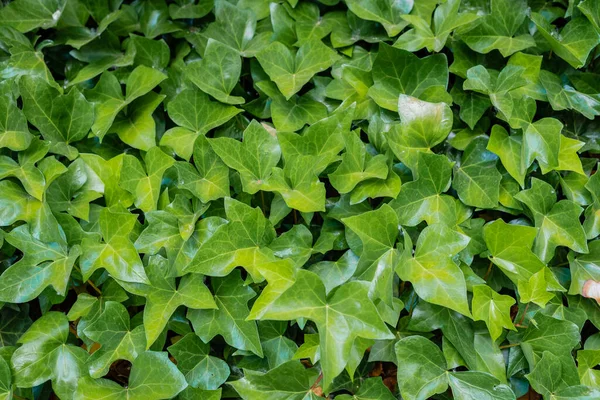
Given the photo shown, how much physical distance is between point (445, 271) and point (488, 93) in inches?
18.2

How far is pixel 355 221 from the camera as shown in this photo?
119 centimetres

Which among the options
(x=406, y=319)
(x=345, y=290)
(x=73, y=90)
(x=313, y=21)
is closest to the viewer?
(x=345, y=290)

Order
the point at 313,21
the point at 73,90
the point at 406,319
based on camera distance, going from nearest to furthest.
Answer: the point at 406,319, the point at 73,90, the point at 313,21

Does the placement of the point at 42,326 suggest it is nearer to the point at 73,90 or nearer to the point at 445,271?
the point at 73,90

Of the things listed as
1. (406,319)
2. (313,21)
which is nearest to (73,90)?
(313,21)

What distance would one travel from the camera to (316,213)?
1.44 m

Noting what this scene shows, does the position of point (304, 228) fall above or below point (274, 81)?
below

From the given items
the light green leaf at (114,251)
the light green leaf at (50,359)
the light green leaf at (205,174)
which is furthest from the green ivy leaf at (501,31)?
the light green leaf at (50,359)

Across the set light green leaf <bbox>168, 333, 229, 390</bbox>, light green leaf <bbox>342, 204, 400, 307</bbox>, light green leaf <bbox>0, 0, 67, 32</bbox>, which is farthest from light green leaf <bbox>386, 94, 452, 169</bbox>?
light green leaf <bbox>0, 0, 67, 32</bbox>

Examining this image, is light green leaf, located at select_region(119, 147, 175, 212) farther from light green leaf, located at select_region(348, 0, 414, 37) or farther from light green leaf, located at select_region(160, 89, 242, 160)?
light green leaf, located at select_region(348, 0, 414, 37)

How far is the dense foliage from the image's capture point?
1.20m

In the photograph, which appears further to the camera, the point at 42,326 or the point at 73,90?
the point at 73,90

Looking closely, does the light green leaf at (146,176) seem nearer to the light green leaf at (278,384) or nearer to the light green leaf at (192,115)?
the light green leaf at (192,115)

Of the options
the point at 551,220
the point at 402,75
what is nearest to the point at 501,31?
the point at 402,75
